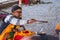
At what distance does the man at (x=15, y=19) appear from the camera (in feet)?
3.43

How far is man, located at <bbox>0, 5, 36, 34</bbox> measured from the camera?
1.04 meters

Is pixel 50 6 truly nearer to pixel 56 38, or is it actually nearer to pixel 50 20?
pixel 50 20

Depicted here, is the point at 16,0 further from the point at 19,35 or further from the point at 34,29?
the point at 19,35

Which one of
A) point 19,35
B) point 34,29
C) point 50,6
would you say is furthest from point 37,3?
point 19,35

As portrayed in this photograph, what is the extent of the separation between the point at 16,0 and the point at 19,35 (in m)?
0.42

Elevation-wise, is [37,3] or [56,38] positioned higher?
[37,3]

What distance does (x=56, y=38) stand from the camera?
840mm

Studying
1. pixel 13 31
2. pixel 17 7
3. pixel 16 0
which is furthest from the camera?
pixel 16 0

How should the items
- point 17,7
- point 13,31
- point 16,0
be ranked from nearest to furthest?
point 13,31
point 17,7
point 16,0

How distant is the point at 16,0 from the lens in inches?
48.8

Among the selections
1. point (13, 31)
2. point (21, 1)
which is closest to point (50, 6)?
point (21, 1)

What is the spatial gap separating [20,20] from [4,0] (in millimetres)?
293

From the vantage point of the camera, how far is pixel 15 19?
3.51ft

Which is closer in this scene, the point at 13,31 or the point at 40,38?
the point at 40,38
